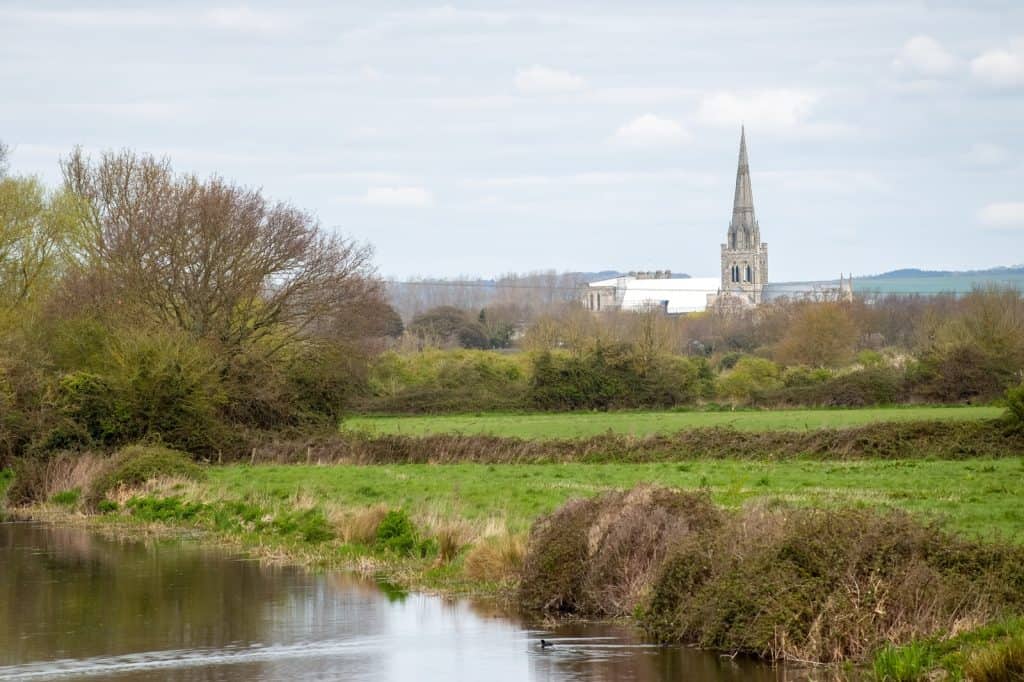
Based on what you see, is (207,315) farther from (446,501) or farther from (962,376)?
(962,376)

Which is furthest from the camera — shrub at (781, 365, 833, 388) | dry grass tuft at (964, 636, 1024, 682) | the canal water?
shrub at (781, 365, 833, 388)

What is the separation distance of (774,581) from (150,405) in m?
28.2

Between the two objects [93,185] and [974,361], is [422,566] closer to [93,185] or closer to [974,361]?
[93,185]

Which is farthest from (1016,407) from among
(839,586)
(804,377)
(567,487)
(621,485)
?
(804,377)

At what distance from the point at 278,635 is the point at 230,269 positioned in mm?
30256

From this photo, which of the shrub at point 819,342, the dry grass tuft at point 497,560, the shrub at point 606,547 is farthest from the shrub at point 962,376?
the shrub at point 606,547

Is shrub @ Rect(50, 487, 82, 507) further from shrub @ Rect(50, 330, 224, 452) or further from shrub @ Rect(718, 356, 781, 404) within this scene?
shrub @ Rect(718, 356, 781, 404)

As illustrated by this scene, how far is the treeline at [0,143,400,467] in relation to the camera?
4038 cm

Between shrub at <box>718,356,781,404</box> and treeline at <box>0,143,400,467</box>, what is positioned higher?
treeline at <box>0,143,400,467</box>

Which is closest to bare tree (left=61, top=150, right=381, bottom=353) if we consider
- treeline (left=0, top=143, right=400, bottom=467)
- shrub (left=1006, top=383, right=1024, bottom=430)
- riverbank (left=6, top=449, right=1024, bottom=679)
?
treeline (left=0, top=143, right=400, bottom=467)

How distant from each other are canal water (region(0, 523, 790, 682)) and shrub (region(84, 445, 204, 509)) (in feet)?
30.5

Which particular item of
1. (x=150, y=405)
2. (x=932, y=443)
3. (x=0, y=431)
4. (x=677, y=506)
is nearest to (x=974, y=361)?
(x=932, y=443)

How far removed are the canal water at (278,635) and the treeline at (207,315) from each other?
702 inches

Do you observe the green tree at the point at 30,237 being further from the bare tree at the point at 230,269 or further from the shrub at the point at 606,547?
the shrub at the point at 606,547
